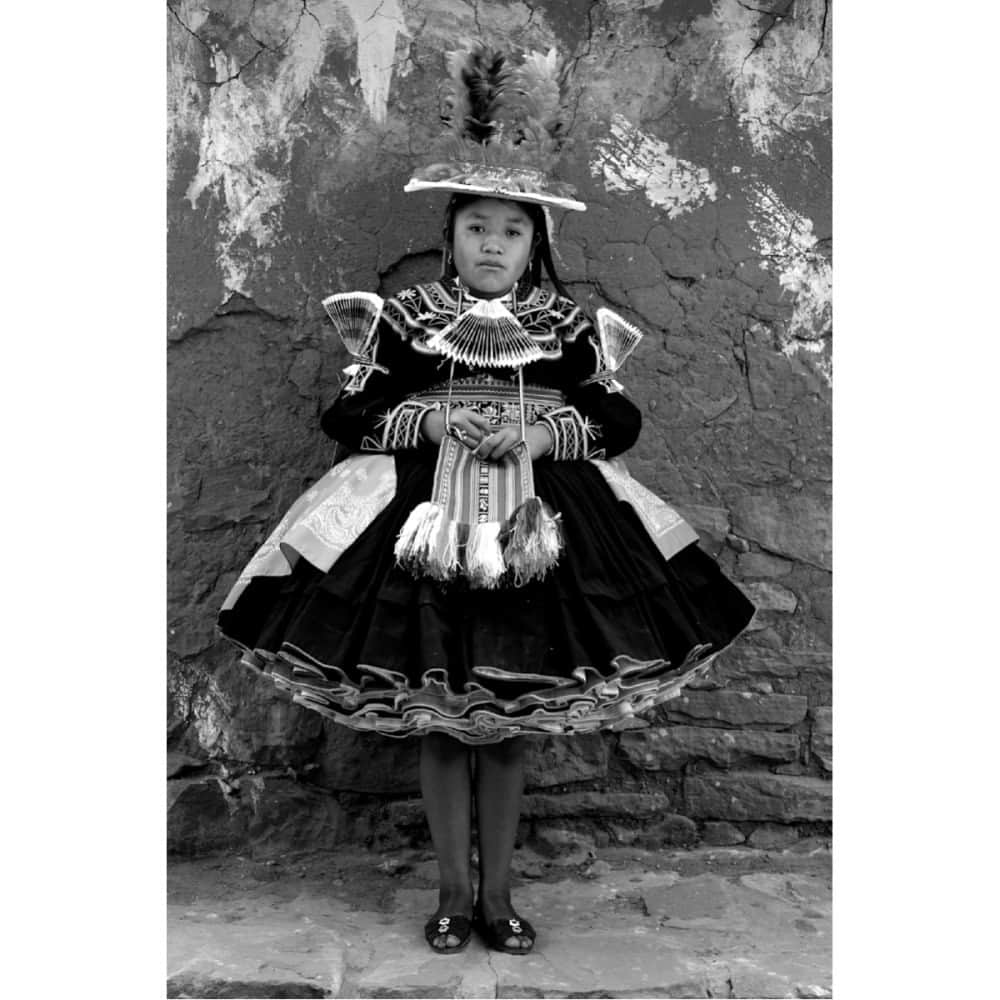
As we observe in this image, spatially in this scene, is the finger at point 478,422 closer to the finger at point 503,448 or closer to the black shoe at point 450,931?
the finger at point 503,448

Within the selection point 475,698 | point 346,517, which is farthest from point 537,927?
point 346,517

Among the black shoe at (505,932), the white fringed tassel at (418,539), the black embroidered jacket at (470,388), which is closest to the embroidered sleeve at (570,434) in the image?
the black embroidered jacket at (470,388)

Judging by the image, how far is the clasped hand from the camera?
2602 mm

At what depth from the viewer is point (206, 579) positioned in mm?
3172

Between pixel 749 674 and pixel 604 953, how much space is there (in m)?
0.91

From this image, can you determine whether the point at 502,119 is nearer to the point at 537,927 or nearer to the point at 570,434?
the point at 570,434

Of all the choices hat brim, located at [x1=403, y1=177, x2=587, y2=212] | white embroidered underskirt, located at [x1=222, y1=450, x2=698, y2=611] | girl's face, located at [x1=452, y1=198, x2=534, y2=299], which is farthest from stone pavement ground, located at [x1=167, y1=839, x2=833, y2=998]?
hat brim, located at [x1=403, y1=177, x2=587, y2=212]

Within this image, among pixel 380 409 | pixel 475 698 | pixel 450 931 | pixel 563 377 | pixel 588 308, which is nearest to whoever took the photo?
pixel 475 698

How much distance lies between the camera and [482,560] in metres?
2.42

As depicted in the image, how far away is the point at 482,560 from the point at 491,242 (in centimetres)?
75

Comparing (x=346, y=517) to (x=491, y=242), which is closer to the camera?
(x=346, y=517)

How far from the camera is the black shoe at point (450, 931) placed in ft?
8.43

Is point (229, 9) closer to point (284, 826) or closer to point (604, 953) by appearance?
point (284, 826)

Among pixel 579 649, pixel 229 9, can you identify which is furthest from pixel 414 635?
pixel 229 9
